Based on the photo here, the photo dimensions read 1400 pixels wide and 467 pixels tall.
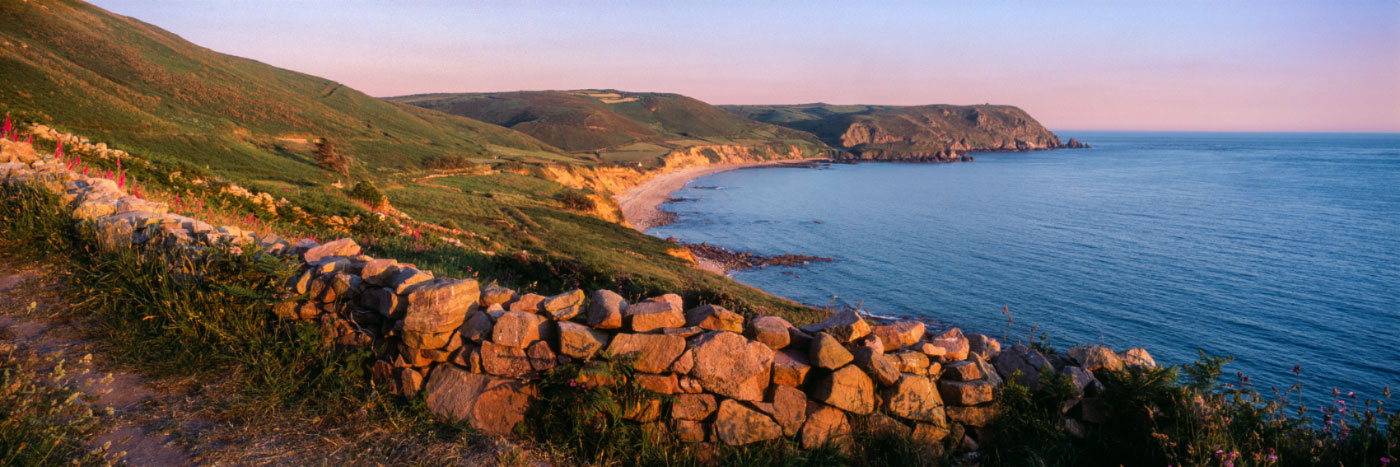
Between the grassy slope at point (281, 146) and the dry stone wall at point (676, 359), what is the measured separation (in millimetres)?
3737

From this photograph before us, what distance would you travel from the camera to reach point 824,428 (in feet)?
20.2

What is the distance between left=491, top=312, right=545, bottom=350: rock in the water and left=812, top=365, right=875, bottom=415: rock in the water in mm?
2985

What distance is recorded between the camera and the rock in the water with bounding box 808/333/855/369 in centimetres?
614

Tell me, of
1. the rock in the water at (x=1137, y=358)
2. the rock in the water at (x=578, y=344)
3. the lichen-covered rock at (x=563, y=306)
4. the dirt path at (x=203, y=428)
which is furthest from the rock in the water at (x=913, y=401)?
the dirt path at (x=203, y=428)

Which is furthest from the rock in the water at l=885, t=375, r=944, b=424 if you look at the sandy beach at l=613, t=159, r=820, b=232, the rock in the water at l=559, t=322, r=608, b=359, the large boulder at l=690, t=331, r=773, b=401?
the sandy beach at l=613, t=159, r=820, b=232

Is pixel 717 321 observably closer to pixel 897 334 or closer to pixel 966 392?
pixel 897 334

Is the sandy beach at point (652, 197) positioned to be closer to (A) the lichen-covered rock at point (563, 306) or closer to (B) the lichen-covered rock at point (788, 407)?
(A) the lichen-covered rock at point (563, 306)

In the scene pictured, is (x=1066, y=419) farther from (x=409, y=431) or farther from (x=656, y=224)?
(x=656, y=224)

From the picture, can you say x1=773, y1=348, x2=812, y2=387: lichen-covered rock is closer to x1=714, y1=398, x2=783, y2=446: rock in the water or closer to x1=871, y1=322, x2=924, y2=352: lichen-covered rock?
x1=714, y1=398, x2=783, y2=446: rock in the water

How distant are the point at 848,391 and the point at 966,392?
4.39 feet

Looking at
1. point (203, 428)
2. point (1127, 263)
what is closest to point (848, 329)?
point (203, 428)

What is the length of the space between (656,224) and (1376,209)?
295ft

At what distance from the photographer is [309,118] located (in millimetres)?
78000

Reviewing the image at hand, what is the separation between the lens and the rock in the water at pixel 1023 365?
674cm
